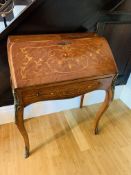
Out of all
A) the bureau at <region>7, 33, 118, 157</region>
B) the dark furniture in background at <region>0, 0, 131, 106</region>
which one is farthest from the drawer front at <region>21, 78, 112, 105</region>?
the dark furniture in background at <region>0, 0, 131, 106</region>

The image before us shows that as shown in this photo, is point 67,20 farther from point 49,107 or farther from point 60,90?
point 49,107

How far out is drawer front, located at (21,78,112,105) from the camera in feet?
3.60

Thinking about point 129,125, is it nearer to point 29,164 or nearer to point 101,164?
point 101,164

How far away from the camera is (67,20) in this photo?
1.39 meters

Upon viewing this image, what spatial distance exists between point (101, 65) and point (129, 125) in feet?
3.22

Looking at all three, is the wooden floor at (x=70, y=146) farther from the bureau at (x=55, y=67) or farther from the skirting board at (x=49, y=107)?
the bureau at (x=55, y=67)

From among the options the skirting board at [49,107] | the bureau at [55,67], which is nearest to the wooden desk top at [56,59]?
the bureau at [55,67]

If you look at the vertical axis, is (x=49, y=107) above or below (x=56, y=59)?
below

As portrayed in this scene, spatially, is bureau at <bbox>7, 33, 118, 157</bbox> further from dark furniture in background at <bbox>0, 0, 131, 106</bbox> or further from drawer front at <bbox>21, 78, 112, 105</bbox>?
dark furniture in background at <bbox>0, 0, 131, 106</bbox>

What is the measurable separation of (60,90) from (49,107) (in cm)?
73

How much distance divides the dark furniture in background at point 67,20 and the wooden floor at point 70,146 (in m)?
0.43

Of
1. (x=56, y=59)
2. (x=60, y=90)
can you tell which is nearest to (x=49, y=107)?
(x=60, y=90)

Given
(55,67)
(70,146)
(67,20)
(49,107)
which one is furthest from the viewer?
(49,107)

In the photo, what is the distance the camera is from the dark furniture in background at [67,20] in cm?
127
